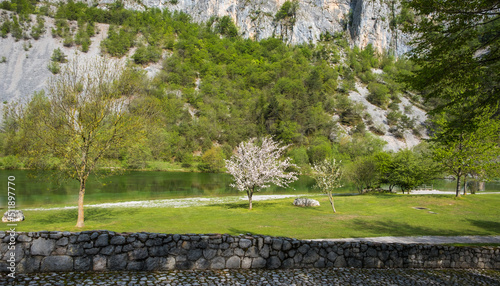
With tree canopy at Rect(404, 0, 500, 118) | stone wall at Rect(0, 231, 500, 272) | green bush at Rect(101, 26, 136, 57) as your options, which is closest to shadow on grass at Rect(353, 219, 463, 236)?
stone wall at Rect(0, 231, 500, 272)

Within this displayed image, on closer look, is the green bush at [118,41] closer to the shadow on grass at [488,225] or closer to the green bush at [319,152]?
the green bush at [319,152]

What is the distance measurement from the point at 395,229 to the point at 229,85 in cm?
12827

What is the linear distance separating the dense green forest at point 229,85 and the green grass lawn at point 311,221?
2058 centimetres

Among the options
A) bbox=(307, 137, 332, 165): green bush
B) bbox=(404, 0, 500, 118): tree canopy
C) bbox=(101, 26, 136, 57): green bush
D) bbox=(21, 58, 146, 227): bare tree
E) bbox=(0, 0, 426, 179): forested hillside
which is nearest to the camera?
bbox=(404, 0, 500, 118): tree canopy

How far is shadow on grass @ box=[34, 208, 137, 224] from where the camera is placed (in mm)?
19125

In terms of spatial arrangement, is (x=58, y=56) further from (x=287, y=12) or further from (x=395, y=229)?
(x=395, y=229)

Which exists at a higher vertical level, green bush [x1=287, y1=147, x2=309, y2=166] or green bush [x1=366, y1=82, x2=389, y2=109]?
green bush [x1=366, y1=82, x2=389, y2=109]

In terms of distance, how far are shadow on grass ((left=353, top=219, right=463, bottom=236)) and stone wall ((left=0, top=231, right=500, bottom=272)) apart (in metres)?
5.17

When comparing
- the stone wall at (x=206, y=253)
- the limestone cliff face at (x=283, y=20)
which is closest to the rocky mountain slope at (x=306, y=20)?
the limestone cliff face at (x=283, y=20)

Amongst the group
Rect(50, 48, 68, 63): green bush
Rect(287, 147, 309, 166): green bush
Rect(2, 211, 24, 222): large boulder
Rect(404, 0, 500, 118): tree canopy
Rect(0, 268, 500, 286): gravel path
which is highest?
Rect(50, 48, 68, 63): green bush

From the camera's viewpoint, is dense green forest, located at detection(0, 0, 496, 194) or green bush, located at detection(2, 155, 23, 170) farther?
dense green forest, located at detection(0, 0, 496, 194)

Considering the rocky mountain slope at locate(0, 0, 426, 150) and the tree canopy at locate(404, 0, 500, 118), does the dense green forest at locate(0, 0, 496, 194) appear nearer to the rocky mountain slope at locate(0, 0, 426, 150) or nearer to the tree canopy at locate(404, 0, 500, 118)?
the rocky mountain slope at locate(0, 0, 426, 150)

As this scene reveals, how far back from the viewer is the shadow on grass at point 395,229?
16.0 metres

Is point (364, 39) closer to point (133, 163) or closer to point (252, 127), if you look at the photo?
point (252, 127)
